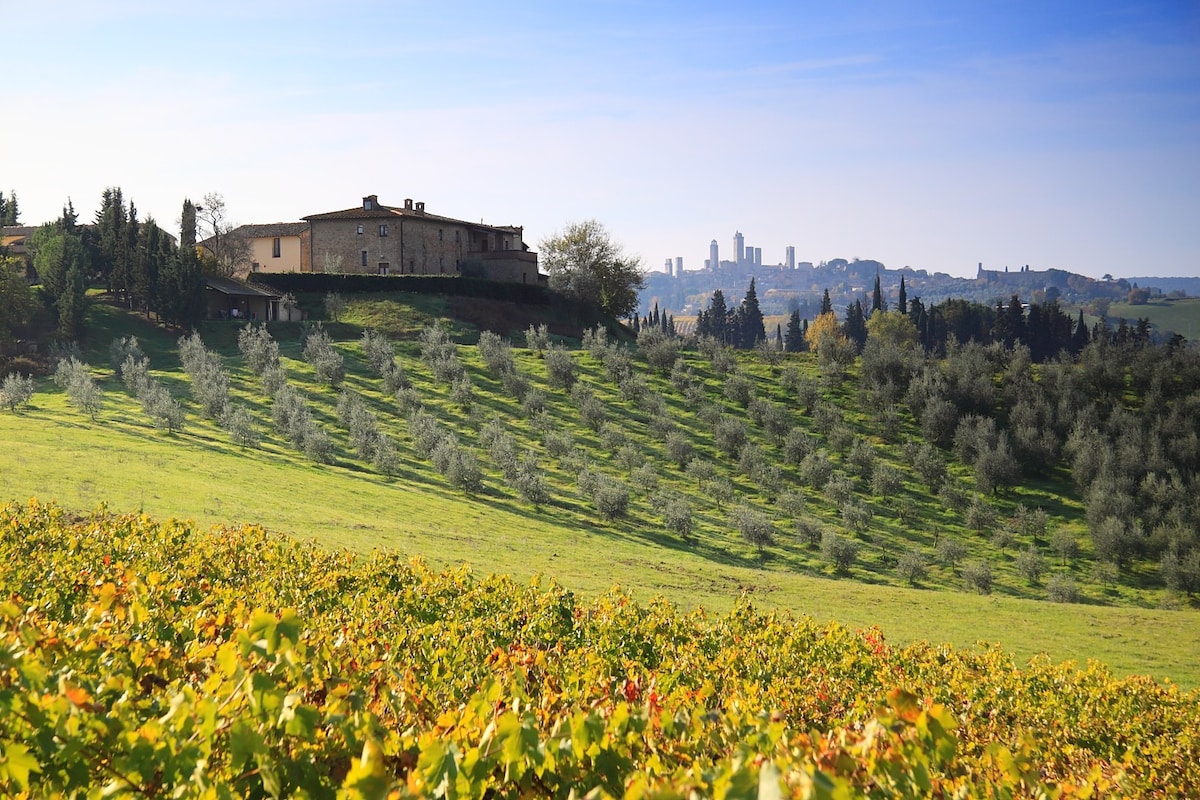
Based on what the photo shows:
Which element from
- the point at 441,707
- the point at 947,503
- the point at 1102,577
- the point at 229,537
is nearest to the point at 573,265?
the point at 947,503

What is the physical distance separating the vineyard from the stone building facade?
76529mm

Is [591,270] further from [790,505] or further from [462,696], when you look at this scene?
[462,696]

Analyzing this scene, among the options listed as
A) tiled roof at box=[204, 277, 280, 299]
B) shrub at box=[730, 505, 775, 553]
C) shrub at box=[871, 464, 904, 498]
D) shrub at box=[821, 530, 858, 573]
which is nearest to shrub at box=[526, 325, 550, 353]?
tiled roof at box=[204, 277, 280, 299]

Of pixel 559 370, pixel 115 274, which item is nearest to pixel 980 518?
pixel 559 370

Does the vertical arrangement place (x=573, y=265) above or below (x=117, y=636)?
above

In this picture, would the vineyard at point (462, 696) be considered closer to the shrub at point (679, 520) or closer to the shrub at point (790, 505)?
the shrub at point (679, 520)

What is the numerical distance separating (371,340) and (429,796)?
65821mm

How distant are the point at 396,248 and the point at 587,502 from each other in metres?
56.9

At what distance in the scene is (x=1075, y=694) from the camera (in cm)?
1154

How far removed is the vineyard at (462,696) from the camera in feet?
12.4

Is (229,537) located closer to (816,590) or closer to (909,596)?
(816,590)

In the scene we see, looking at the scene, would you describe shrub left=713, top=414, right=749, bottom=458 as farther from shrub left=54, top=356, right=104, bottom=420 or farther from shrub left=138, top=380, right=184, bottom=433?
shrub left=54, top=356, right=104, bottom=420

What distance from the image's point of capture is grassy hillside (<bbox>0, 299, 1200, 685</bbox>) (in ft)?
72.4

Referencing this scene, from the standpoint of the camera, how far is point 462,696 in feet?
23.8
